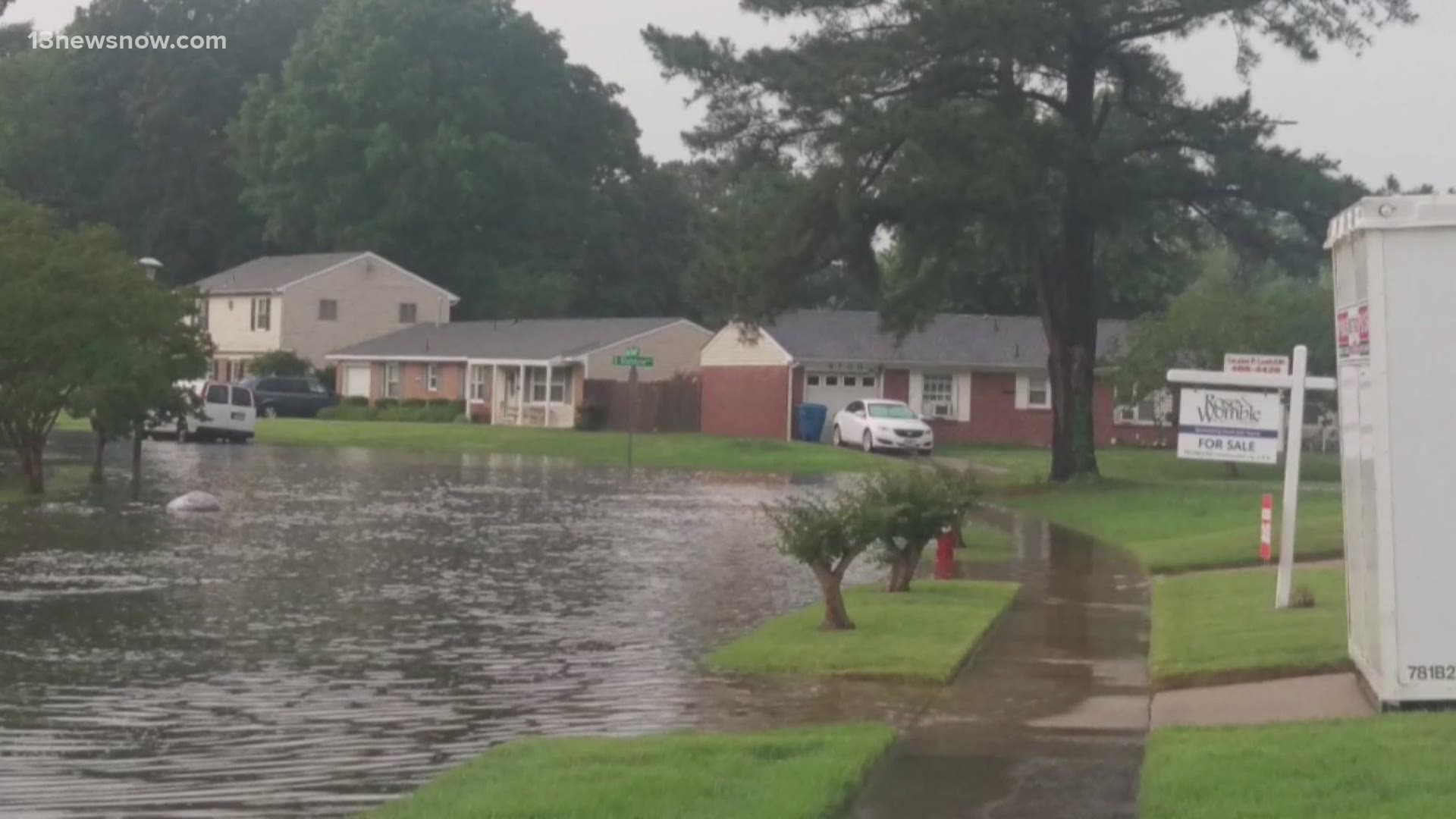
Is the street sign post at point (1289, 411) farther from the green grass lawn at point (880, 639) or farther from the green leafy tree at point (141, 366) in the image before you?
the green leafy tree at point (141, 366)

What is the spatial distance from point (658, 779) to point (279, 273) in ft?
247

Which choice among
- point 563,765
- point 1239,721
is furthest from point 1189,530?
point 563,765

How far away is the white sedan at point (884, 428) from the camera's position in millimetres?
53375

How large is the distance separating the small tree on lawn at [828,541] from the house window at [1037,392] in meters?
45.0

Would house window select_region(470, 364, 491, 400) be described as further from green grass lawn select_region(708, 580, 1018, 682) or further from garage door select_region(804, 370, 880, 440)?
green grass lawn select_region(708, 580, 1018, 682)

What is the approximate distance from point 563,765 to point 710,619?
8062mm

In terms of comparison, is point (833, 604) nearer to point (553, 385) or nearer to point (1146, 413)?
point (1146, 413)

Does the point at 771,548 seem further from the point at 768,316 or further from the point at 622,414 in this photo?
the point at 622,414

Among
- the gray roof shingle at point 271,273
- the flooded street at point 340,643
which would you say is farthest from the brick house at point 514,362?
the flooded street at point 340,643

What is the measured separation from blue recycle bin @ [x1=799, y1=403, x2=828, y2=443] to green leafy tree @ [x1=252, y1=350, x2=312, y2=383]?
25993 mm

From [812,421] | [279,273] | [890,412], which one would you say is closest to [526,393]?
[812,421]

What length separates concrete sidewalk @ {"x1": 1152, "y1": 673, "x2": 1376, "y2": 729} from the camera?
1179 centimetres

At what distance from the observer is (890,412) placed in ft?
179

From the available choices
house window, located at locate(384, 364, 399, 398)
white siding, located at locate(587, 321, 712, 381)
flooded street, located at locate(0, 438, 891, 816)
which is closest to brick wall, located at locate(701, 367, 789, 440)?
white siding, located at locate(587, 321, 712, 381)
